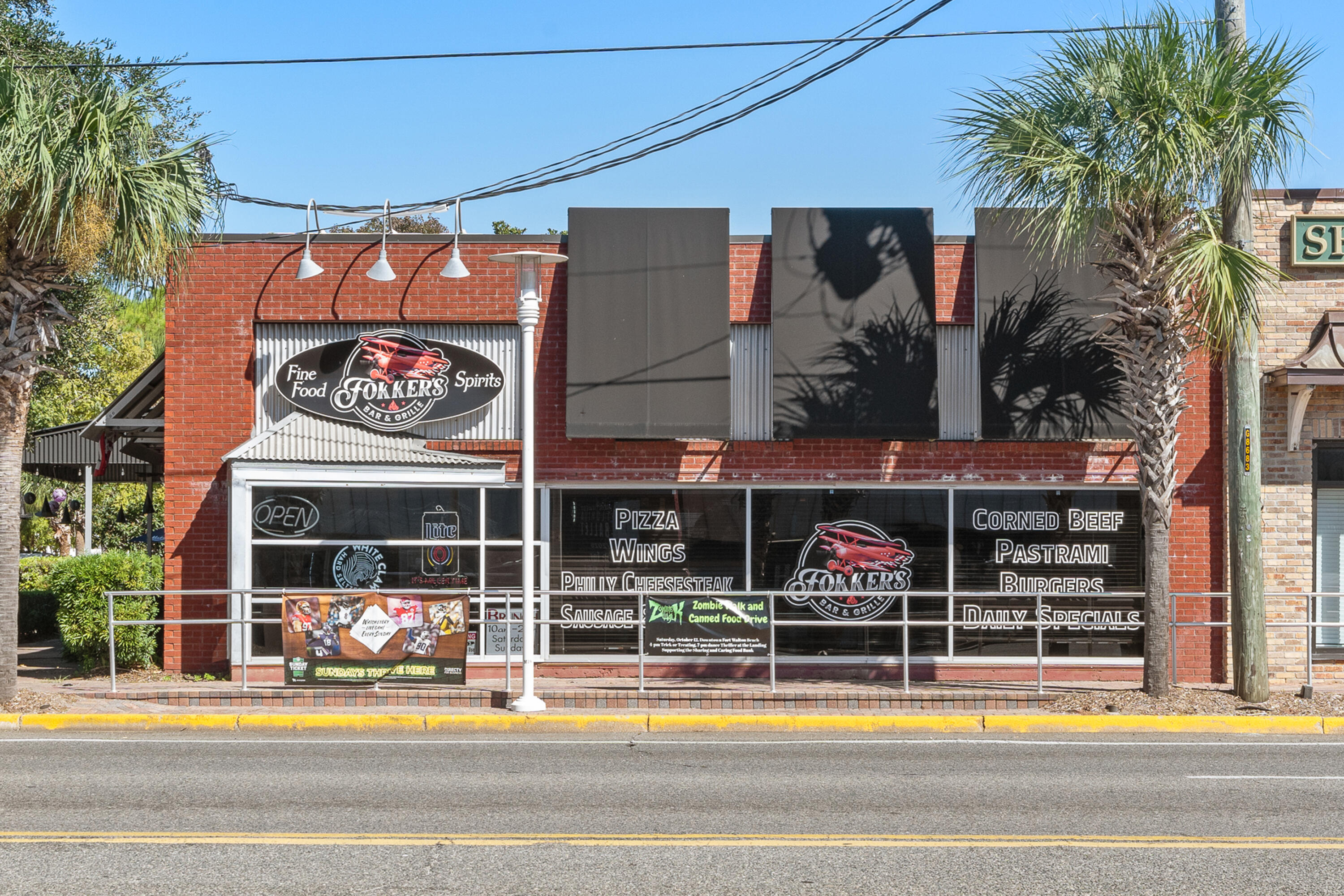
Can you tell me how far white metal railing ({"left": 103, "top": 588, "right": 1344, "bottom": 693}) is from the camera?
12.3m

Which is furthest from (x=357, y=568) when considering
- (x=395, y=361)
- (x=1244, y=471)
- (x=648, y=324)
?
(x=1244, y=471)

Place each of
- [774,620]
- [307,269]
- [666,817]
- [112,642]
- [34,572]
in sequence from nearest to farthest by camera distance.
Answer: [666,817] → [112,642] → [774,620] → [307,269] → [34,572]

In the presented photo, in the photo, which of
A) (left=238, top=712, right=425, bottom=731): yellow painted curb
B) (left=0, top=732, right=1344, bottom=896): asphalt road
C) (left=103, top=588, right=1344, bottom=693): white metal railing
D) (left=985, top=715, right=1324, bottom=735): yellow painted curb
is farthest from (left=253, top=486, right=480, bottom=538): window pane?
(left=985, top=715, right=1324, bottom=735): yellow painted curb

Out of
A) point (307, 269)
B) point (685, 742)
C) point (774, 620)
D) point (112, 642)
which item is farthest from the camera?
point (307, 269)

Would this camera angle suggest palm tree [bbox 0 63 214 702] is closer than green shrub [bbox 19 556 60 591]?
Yes

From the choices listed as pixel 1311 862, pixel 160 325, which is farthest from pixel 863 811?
pixel 160 325

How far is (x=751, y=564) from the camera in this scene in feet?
47.6

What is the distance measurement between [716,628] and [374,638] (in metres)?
3.72

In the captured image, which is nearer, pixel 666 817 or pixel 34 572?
pixel 666 817

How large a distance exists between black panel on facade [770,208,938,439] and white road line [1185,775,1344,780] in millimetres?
5895

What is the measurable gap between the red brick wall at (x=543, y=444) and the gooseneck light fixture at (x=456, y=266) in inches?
18.5

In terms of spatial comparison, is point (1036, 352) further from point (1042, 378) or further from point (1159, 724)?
point (1159, 724)

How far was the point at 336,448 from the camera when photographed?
14.1 meters

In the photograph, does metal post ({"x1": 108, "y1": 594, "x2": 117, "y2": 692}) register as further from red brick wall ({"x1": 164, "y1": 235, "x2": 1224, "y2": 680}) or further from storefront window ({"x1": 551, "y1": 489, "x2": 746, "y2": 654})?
storefront window ({"x1": 551, "y1": 489, "x2": 746, "y2": 654})
